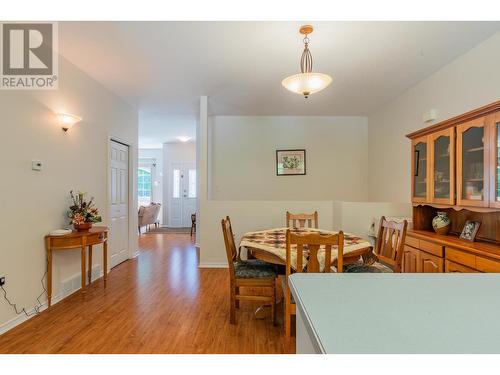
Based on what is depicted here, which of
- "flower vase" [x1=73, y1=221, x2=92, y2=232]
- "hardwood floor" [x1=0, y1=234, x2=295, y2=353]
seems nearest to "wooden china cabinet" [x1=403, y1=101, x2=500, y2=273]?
"hardwood floor" [x1=0, y1=234, x2=295, y2=353]

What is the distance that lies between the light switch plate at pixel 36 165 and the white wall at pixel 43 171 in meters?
0.04

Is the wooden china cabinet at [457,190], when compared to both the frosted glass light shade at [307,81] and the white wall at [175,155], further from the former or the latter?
the white wall at [175,155]

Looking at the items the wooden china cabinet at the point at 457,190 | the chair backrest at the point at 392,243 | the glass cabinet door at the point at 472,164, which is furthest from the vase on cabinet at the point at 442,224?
the chair backrest at the point at 392,243

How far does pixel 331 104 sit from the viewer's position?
4.80 meters

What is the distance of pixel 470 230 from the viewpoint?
101 inches

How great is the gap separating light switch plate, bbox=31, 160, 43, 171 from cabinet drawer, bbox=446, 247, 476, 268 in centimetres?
381

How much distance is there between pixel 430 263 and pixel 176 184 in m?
7.58

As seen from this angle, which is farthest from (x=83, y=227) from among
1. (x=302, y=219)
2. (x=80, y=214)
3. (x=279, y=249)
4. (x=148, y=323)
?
(x=302, y=219)

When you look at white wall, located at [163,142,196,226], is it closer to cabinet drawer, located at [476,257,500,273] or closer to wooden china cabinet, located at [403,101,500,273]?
wooden china cabinet, located at [403,101,500,273]

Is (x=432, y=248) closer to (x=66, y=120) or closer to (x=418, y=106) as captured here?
(x=418, y=106)

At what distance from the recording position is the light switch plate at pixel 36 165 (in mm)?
2680
